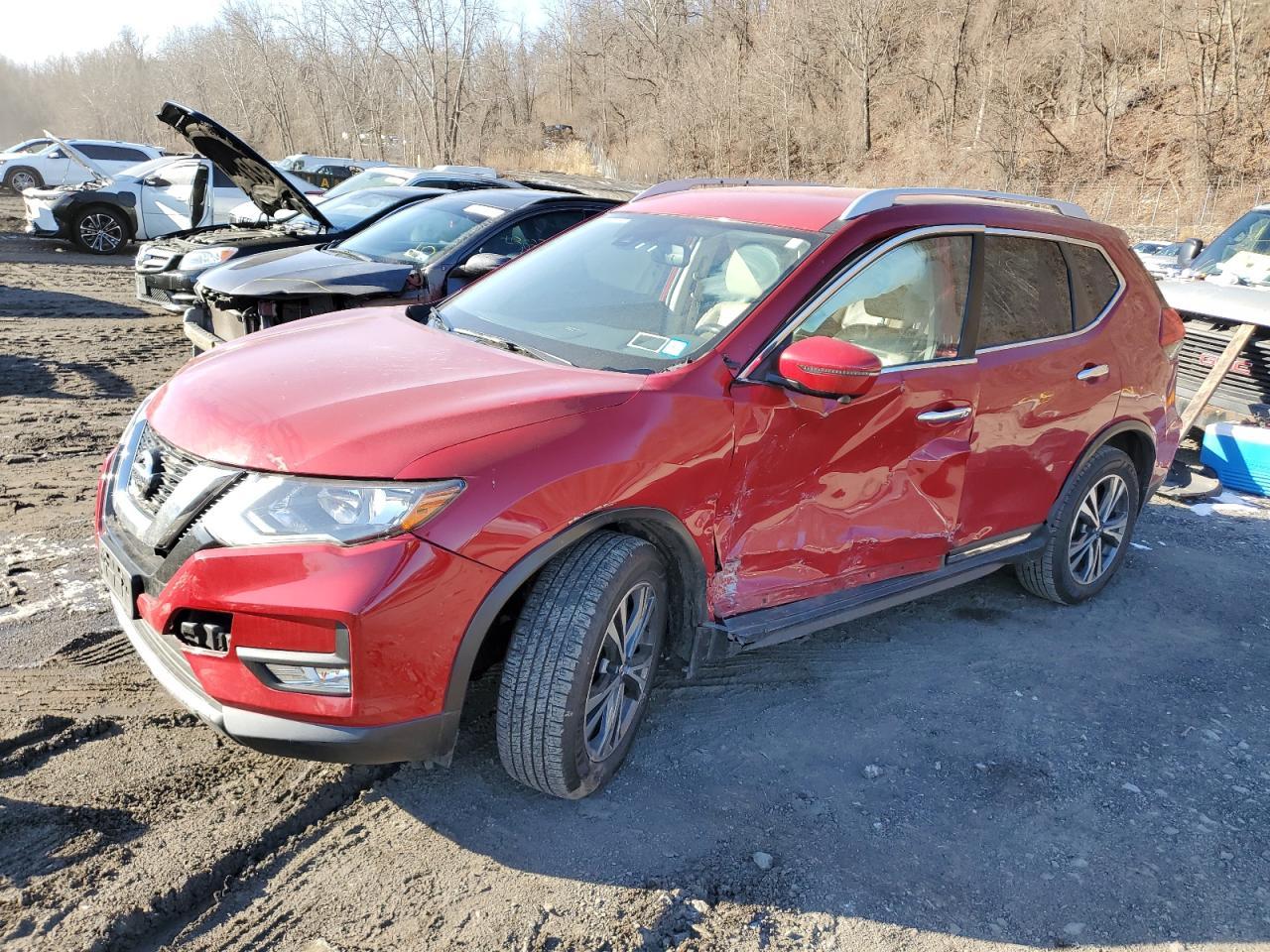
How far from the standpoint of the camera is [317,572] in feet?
7.55

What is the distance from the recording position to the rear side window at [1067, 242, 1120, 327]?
4.32m

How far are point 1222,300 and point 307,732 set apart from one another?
24.5 feet

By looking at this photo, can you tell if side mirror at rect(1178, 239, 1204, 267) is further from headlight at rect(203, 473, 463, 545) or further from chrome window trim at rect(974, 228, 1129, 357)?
headlight at rect(203, 473, 463, 545)

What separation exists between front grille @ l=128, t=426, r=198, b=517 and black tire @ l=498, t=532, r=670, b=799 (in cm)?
104

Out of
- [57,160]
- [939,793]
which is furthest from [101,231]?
[939,793]

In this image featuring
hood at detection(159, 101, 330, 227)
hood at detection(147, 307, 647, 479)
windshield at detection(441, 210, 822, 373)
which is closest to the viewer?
hood at detection(147, 307, 647, 479)

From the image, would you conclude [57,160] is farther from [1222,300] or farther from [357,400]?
[357,400]

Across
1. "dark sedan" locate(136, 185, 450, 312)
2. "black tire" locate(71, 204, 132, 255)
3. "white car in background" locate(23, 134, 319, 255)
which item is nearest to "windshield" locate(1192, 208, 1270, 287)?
"dark sedan" locate(136, 185, 450, 312)

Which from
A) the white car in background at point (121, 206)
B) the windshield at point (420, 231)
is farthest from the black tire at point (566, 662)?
the white car in background at point (121, 206)

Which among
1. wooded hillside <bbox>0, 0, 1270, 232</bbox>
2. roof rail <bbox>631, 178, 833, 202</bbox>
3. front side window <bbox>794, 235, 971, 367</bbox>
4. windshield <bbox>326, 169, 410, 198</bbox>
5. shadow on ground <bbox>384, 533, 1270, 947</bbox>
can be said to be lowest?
shadow on ground <bbox>384, 533, 1270, 947</bbox>

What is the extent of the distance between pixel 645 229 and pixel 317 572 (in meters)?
2.19

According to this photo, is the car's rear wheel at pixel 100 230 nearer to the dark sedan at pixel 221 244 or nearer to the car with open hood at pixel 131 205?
the car with open hood at pixel 131 205

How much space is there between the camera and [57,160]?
23625 mm

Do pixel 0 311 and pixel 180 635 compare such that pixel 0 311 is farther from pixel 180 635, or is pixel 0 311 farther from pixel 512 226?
pixel 180 635
